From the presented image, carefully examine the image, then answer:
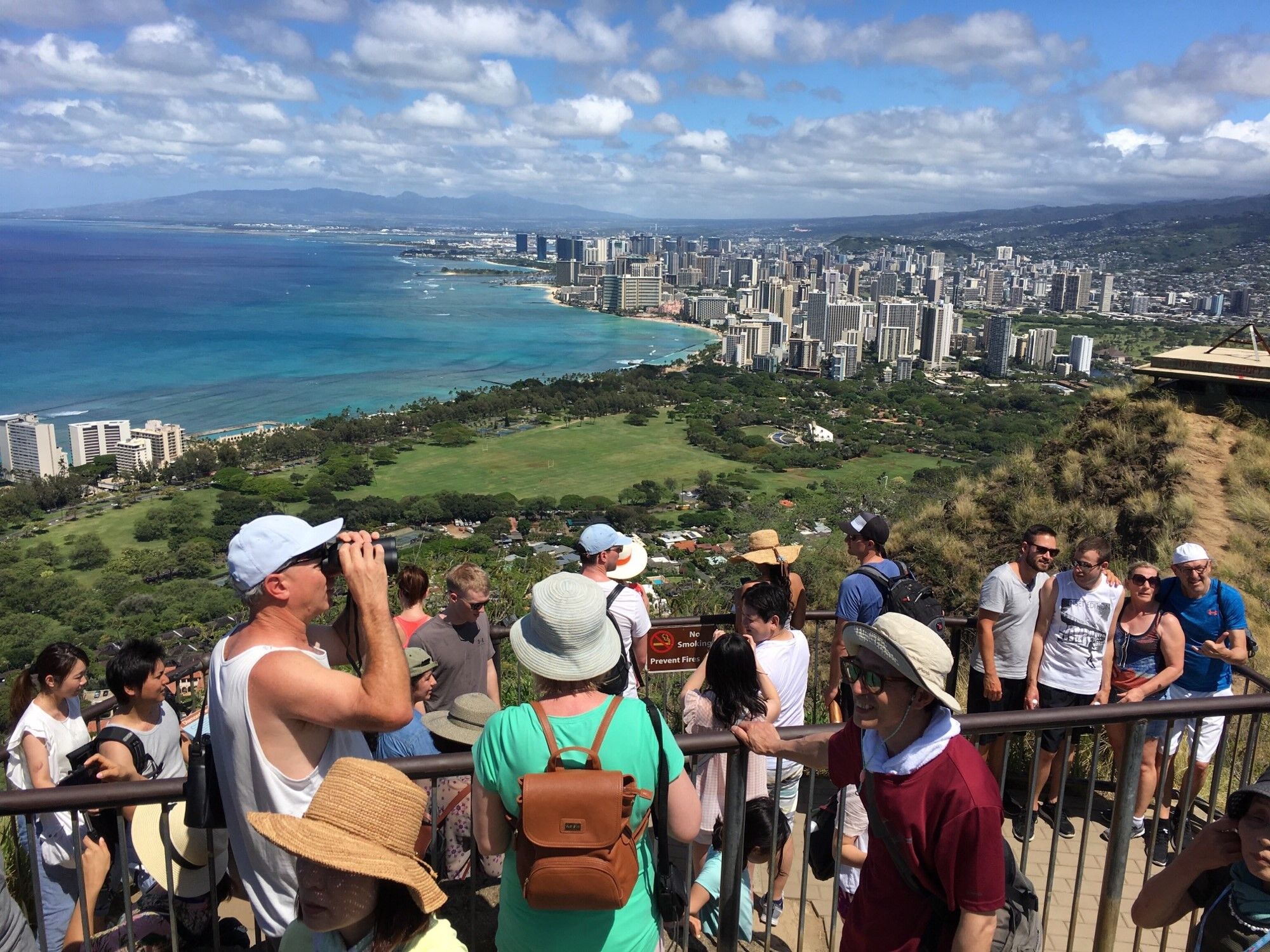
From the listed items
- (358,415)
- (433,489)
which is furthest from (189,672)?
(358,415)

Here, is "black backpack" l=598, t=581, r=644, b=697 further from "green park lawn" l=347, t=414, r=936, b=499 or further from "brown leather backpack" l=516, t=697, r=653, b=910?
"green park lawn" l=347, t=414, r=936, b=499

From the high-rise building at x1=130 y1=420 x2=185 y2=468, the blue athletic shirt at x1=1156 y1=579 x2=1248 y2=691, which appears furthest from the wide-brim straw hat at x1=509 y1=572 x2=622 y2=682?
the high-rise building at x1=130 y1=420 x2=185 y2=468

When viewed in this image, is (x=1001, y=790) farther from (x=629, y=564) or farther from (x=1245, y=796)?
(x=629, y=564)

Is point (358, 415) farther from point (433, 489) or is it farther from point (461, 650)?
point (461, 650)

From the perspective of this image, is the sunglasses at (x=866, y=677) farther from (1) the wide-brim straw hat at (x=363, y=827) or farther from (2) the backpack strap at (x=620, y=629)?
(2) the backpack strap at (x=620, y=629)

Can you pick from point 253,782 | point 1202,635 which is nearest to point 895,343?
point 1202,635

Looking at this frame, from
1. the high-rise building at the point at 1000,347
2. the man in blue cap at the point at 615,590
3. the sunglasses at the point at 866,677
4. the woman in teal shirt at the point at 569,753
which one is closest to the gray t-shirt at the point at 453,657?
the man in blue cap at the point at 615,590
